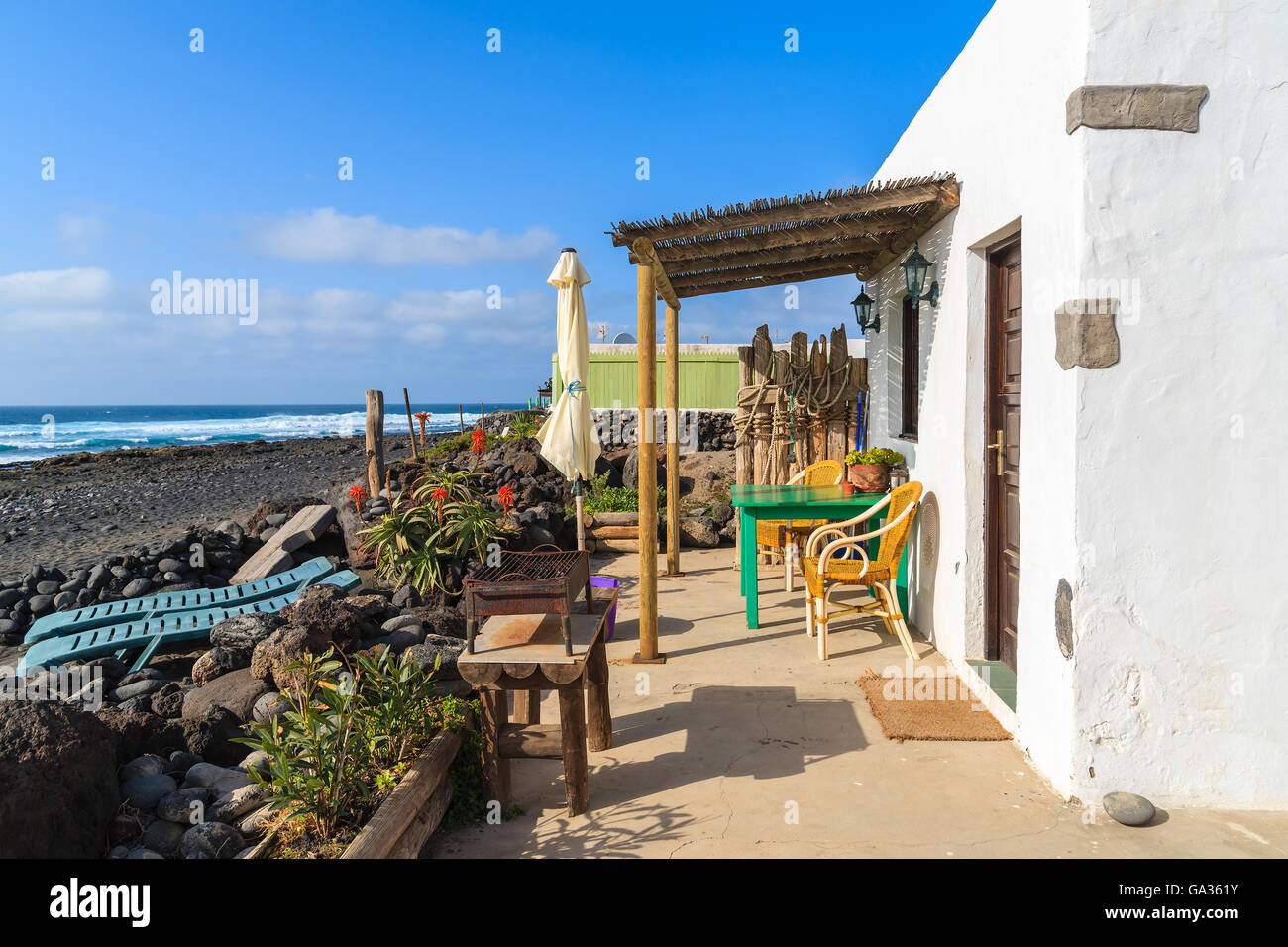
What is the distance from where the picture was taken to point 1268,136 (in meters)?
3.03

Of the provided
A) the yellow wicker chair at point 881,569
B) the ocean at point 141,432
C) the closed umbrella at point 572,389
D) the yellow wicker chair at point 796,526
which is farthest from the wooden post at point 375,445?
the ocean at point 141,432

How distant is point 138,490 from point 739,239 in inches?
760

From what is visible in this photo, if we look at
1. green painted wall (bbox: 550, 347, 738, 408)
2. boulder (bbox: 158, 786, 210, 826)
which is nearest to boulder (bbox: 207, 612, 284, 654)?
boulder (bbox: 158, 786, 210, 826)

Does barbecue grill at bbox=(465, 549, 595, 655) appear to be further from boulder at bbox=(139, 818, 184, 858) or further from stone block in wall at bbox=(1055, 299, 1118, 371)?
stone block in wall at bbox=(1055, 299, 1118, 371)

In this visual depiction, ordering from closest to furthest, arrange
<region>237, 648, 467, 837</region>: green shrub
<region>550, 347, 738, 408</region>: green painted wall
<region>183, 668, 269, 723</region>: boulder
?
<region>237, 648, 467, 837</region>: green shrub, <region>183, 668, 269, 723</region>: boulder, <region>550, 347, 738, 408</region>: green painted wall

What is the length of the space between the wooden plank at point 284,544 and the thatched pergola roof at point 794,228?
4465mm

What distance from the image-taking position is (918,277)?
5.39 meters

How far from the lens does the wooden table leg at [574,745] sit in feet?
10.4

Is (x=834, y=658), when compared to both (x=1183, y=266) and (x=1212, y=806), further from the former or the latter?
(x=1183, y=266)

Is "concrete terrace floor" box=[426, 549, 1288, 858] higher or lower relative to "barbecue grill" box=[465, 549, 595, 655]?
lower

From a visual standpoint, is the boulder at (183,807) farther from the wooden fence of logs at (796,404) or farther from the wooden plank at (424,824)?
the wooden fence of logs at (796,404)

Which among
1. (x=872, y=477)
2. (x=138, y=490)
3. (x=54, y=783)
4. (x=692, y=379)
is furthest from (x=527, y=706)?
(x=138, y=490)

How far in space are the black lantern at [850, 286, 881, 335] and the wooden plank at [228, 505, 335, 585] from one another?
580 centimetres

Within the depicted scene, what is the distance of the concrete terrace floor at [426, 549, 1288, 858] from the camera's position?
9.59ft
